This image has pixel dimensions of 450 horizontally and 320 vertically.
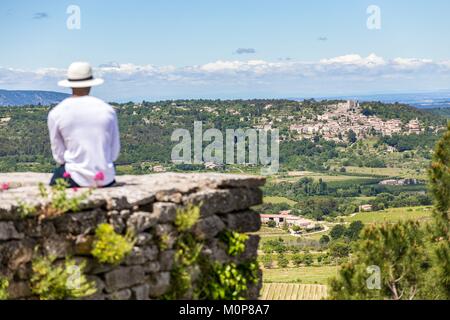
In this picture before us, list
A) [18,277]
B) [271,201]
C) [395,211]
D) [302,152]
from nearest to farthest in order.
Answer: [18,277]
[395,211]
[271,201]
[302,152]

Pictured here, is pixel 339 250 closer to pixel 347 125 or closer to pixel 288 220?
pixel 288 220

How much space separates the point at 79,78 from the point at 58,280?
6.90ft

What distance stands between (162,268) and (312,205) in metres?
112

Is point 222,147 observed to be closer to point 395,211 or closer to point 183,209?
point 395,211

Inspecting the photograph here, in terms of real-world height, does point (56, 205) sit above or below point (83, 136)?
below

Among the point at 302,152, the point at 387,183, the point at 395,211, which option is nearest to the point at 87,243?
the point at 395,211

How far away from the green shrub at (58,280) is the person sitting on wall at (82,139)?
111cm

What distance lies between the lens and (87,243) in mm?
6352

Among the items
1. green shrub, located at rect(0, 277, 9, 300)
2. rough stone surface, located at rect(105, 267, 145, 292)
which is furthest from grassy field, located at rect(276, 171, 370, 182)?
green shrub, located at rect(0, 277, 9, 300)

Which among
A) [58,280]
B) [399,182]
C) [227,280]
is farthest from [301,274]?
[58,280]

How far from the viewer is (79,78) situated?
24.3ft

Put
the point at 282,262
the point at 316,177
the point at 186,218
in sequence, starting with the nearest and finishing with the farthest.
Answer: the point at 186,218 < the point at 282,262 < the point at 316,177

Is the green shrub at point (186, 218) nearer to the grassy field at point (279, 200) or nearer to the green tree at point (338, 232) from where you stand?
the green tree at point (338, 232)
